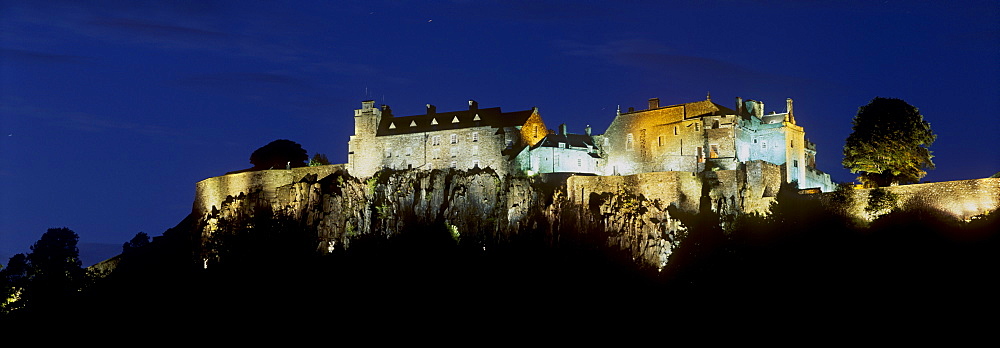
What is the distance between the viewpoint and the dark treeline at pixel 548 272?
56.1 meters

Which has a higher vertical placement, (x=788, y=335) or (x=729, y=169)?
(x=729, y=169)

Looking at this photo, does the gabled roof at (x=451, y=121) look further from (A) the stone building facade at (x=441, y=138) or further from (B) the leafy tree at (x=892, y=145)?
(B) the leafy tree at (x=892, y=145)

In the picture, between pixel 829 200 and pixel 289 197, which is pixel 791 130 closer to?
pixel 829 200

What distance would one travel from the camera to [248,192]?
82.1 meters

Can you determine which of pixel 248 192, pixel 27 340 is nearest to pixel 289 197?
pixel 248 192

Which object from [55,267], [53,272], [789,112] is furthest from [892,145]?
[55,267]

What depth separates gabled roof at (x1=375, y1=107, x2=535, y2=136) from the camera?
76375mm

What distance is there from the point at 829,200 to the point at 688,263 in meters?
8.96

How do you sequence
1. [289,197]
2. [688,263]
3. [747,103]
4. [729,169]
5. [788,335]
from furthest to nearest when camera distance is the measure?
[289,197] → [747,103] → [729,169] → [688,263] → [788,335]

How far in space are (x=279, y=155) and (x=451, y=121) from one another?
27942 mm

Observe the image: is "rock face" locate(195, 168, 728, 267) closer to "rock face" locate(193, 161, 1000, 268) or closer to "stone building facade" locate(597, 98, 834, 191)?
"rock face" locate(193, 161, 1000, 268)

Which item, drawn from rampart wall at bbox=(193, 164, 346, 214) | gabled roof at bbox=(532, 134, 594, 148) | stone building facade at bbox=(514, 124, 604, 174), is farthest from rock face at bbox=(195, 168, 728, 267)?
gabled roof at bbox=(532, 134, 594, 148)

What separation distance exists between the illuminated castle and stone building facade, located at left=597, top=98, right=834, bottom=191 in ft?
0.20

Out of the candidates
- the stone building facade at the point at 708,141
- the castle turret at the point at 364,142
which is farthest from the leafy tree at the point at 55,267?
the stone building facade at the point at 708,141
